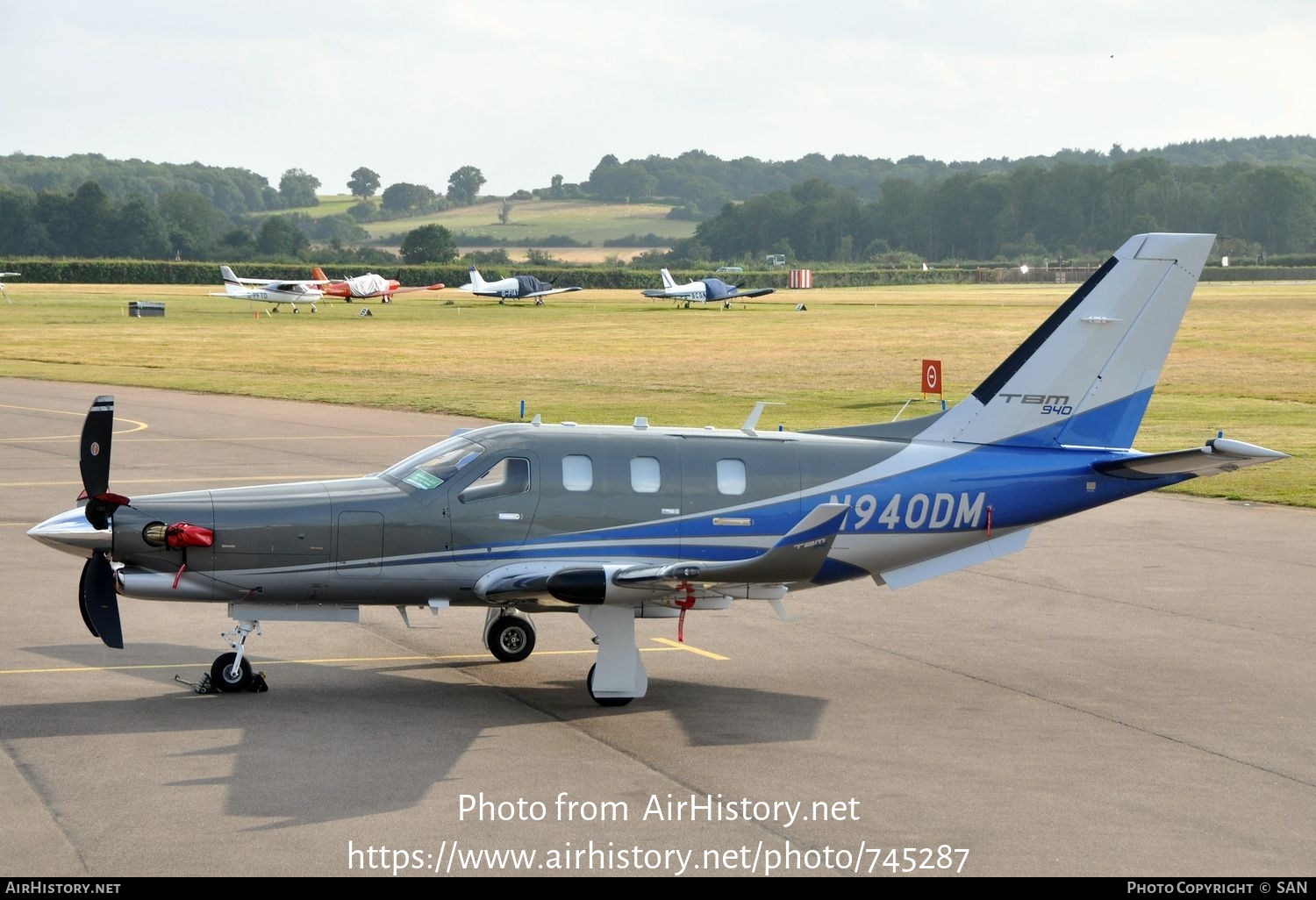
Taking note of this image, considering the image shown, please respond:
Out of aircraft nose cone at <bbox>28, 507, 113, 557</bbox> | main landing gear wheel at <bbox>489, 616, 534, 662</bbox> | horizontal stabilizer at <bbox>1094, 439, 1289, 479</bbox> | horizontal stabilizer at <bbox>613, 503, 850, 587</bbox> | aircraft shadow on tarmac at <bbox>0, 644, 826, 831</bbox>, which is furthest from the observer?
main landing gear wheel at <bbox>489, 616, 534, 662</bbox>

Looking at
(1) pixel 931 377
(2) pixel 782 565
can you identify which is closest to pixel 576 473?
(2) pixel 782 565

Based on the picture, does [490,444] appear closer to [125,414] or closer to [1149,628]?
[1149,628]

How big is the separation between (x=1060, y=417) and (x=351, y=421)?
26302mm

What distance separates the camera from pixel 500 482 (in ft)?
47.5

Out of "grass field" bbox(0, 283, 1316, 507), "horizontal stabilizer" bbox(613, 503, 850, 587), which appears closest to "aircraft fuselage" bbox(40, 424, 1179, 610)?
"horizontal stabilizer" bbox(613, 503, 850, 587)

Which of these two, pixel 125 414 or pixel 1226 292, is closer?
pixel 125 414

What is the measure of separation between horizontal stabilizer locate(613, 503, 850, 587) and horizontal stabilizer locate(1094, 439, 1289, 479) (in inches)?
165

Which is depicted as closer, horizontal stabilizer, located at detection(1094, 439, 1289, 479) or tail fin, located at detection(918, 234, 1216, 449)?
horizontal stabilizer, located at detection(1094, 439, 1289, 479)

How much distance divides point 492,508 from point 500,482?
0.27 metres

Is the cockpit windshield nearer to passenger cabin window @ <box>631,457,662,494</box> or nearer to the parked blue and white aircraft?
the parked blue and white aircraft

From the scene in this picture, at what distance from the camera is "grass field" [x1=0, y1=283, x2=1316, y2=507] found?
4128 cm

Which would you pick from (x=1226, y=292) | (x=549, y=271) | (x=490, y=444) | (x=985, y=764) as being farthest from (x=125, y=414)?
(x=549, y=271)
